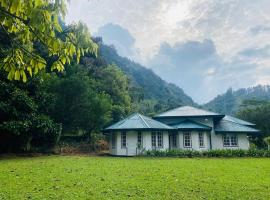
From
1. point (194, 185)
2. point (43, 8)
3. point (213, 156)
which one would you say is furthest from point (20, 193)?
point (213, 156)

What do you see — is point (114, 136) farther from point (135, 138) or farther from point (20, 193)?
point (20, 193)

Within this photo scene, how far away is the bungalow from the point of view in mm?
24234

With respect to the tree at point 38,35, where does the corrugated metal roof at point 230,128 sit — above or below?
below

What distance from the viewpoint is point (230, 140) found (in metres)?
27.3

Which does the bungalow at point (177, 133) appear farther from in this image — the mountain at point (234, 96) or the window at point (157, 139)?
the mountain at point (234, 96)

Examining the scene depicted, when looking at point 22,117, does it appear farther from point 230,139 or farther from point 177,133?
point 230,139

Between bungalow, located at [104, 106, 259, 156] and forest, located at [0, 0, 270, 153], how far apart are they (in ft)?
17.8

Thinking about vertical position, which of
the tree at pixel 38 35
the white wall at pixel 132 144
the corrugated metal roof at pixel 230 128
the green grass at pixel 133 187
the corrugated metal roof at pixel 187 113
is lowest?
the green grass at pixel 133 187

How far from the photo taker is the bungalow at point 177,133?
24234 mm

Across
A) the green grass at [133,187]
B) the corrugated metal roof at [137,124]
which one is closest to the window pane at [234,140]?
the corrugated metal roof at [137,124]

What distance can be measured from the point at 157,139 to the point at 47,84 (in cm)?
1178

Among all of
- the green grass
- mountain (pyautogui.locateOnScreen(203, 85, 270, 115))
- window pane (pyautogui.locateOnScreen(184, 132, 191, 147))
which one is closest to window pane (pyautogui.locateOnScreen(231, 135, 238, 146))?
window pane (pyautogui.locateOnScreen(184, 132, 191, 147))

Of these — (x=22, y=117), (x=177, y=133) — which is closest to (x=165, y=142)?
(x=177, y=133)

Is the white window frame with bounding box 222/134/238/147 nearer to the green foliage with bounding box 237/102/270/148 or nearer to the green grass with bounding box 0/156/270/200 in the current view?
the green foliage with bounding box 237/102/270/148
